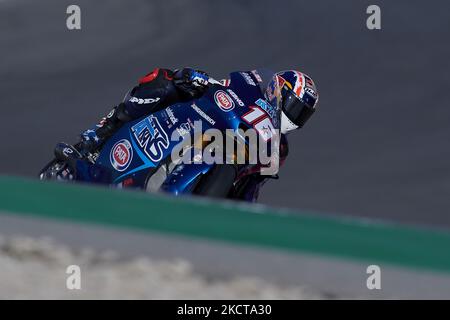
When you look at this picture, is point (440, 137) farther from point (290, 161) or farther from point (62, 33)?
point (62, 33)

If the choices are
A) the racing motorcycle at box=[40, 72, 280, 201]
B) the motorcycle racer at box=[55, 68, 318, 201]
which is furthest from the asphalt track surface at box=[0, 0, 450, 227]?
the racing motorcycle at box=[40, 72, 280, 201]

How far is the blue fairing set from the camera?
5277 millimetres

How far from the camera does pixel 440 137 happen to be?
24.4ft

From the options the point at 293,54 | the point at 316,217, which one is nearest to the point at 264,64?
the point at 293,54

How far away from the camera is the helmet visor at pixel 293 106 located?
18.3 feet

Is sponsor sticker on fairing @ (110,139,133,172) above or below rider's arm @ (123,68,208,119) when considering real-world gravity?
below

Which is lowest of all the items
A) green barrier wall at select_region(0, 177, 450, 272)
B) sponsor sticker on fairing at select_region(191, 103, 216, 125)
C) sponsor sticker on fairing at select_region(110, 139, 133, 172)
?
green barrier wall at select_region(0, 177, 450, 272)

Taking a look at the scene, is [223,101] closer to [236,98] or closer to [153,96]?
[236,98]

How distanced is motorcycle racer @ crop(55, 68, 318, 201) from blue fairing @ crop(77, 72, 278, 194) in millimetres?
107

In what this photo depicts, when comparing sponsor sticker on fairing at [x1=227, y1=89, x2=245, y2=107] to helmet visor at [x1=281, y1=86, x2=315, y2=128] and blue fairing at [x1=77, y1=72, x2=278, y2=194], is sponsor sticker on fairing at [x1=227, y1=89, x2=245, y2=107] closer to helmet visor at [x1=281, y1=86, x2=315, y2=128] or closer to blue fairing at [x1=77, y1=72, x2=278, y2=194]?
blue fairing at [x1=77, y1=72, x2=278, y2=194]

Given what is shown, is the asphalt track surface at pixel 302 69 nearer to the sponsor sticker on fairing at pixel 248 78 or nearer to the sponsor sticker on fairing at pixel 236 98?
the sponsor sticker on fairing at pixel 248 78

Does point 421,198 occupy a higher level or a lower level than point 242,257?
higher

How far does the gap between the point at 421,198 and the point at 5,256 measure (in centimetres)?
459

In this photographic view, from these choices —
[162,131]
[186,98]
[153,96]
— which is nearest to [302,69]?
[186,98]
